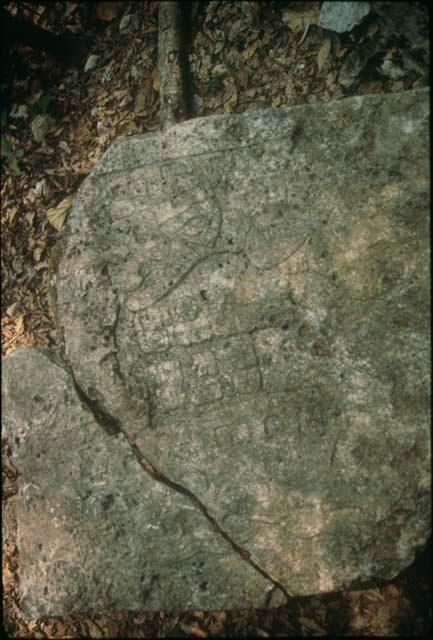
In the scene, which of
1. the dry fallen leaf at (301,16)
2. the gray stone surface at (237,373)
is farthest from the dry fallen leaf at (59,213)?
the dry fallen leaf at (301,16)

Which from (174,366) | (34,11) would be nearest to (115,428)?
(174,366)

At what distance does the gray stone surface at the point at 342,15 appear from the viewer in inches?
92.6

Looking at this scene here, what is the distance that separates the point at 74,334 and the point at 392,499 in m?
1.26

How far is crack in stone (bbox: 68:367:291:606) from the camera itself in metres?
1.90

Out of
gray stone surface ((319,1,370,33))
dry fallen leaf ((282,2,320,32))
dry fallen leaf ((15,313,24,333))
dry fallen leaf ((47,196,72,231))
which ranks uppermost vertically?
dry fallen leaf ((282,2,320,32))

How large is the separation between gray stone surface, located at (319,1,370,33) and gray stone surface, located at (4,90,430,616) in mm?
698

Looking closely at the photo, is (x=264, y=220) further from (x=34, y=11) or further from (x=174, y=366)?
(x=34, y=11)

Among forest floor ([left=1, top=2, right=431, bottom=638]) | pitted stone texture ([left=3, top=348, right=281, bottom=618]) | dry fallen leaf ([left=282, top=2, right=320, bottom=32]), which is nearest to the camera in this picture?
pitted stone texture ([left=3, top=348, right=281, bottom=618])

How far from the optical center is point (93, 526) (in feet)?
6.64

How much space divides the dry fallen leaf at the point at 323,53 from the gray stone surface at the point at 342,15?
0.18ft

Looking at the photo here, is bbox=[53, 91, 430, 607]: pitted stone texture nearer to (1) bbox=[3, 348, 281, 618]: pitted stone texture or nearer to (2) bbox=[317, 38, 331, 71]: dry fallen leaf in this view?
(1) bbox=[3, 348, 281, 618]: pitted stone texture

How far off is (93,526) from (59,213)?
1.51 m

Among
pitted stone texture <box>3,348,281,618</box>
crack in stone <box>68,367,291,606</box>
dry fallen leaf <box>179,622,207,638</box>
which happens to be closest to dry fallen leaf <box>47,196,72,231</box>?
pitted stone texture <box>3,348,281,618</box>

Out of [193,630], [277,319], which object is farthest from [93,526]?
[277,319]
